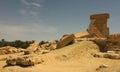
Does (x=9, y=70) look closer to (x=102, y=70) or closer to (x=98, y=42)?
(x=102, y=70)

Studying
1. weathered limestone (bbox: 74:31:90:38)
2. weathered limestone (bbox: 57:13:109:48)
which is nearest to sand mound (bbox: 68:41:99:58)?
weathered limestone (bbox: 74:31:90:38)

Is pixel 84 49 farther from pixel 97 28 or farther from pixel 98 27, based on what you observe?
pixel 98 27

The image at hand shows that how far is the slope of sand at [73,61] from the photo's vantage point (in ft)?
43.6

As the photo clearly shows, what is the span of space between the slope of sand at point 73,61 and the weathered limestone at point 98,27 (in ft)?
13.5

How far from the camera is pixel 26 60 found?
14.1 meters

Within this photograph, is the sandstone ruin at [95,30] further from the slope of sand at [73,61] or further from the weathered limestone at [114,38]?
the weathered limestone at [114,38]

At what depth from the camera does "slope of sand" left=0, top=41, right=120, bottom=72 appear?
1329cm

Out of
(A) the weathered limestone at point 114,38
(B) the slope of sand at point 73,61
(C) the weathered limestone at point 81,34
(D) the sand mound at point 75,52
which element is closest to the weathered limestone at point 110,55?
(B) the slope of sand at point 73,61

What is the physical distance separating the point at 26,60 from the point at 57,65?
6.72 ft

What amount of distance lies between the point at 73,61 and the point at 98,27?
24.5 feet

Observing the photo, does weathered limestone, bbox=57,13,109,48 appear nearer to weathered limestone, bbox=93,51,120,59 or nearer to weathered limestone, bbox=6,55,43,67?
weathered limestone, bbox=93,51,120,59

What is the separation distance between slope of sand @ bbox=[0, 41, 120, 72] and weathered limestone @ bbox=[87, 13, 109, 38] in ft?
13.5

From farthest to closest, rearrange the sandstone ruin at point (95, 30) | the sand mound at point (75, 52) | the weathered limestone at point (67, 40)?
the sandstone ruin at point (95, 30), the weathered limestone at point (67, 40), the sand mound at point (75, 52)

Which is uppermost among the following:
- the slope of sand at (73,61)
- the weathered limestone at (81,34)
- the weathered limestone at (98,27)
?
the weathered limestone at (98,27)
